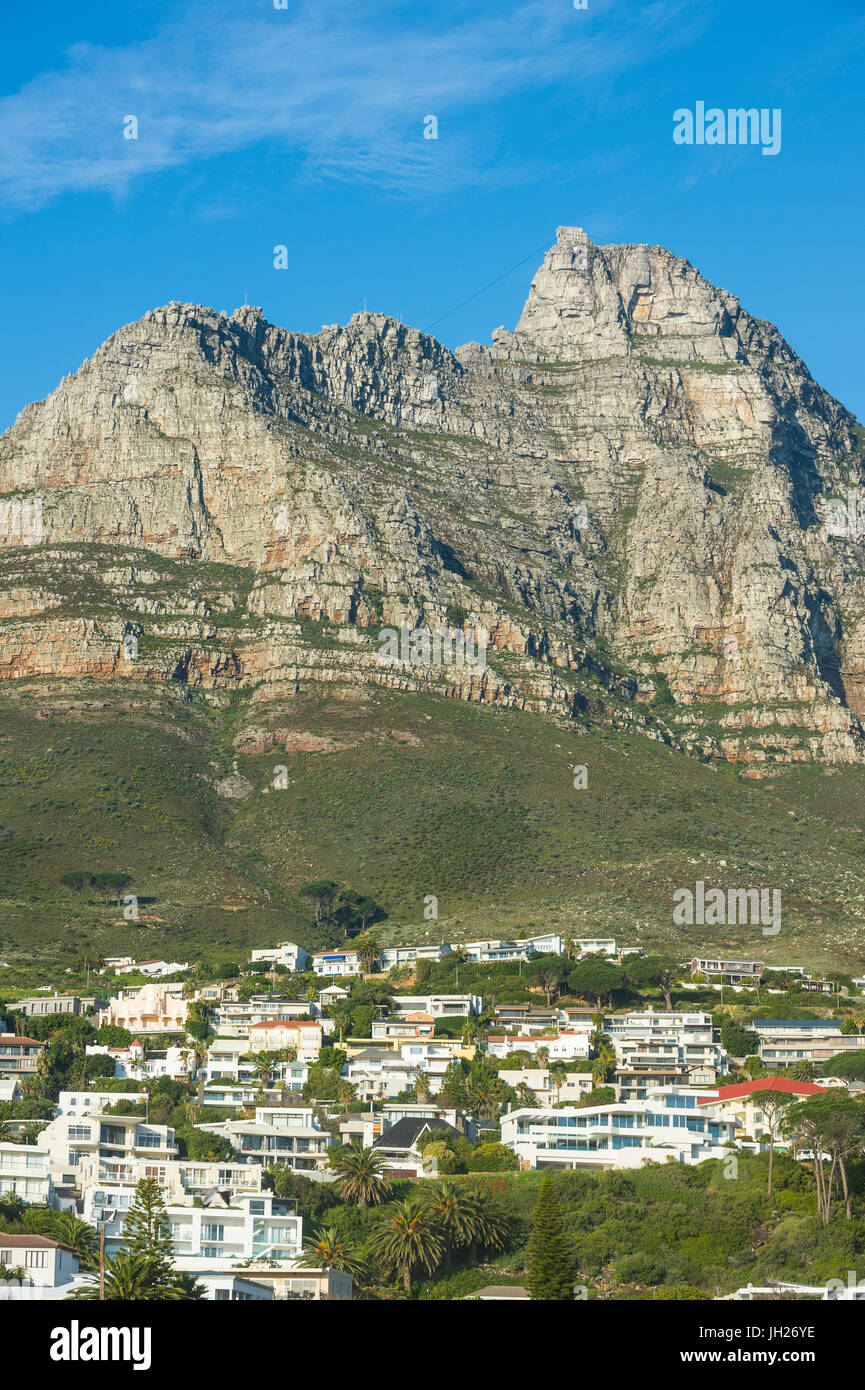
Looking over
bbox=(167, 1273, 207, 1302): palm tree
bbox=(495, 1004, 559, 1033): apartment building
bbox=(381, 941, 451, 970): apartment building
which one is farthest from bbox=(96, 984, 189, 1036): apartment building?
bbox=(167, 1273, 207, 1302): palm tree

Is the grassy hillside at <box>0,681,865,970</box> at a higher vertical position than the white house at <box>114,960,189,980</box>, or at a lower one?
higher

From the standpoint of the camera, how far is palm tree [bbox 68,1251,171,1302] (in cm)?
4644

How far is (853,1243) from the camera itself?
60.1 meters

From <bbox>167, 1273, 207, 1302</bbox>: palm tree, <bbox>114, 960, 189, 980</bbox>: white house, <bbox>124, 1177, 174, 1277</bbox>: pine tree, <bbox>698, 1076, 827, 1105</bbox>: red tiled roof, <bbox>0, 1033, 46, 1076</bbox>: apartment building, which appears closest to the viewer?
<bbox>167, 1273, 207, 1302</bbox>: palm tree

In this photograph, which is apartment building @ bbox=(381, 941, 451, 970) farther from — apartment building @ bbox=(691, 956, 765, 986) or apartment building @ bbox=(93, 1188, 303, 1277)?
apartment building @ bbox=(93, 1188, 303, 1277)

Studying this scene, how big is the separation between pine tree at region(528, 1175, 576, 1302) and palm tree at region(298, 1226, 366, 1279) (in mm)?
5742

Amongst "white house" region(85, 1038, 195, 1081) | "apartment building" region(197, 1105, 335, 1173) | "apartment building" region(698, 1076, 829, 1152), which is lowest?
"apartment building" region(197, 1105, 335, 1173)

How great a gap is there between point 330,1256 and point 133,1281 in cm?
1270

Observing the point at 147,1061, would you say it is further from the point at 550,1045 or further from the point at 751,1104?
the point at 751,1104

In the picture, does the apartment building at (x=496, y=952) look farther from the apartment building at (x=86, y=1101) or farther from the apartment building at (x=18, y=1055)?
the apartment building at (x=86, y=1101)

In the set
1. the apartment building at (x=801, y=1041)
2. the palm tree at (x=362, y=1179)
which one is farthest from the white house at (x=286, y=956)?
the palm tree at (x=362, y=1179)

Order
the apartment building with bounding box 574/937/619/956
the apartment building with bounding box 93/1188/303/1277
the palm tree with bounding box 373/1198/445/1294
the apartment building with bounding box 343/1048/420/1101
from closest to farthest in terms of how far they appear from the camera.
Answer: the apartment building with bounding box 93/1188/303/1277
the palm tree with bounding box 373/1198/445/1294
the apartment building with bounding box 343/1048/420/1101
the apartment building with bounding box 574/937/619/956
